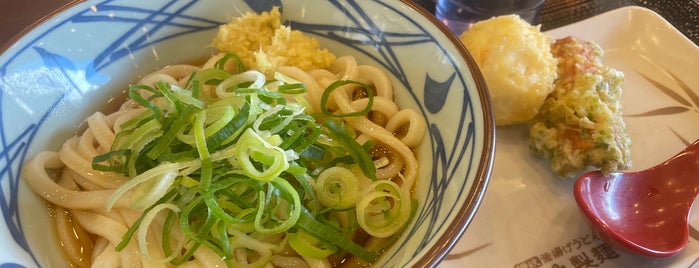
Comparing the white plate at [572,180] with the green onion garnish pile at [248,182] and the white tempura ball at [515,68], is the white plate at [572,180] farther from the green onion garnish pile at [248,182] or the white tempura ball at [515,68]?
the green onion garnish pile at [248,182]

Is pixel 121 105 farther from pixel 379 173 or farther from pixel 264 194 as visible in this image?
pixel 379 173

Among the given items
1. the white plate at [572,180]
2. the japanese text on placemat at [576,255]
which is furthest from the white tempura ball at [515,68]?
the japanese text on placemat at [576,255]

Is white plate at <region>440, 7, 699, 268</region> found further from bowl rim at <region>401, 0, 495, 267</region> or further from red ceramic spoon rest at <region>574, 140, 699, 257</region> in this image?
bowl rim at <region>401, 0, 495, 267</region>

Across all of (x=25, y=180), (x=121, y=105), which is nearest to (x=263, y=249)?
(x=25, y=180)

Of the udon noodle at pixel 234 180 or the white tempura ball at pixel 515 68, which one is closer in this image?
the udon noodle at pixel 234 180

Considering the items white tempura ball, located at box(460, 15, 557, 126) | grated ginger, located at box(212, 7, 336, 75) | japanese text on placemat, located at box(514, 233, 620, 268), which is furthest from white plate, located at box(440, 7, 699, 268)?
grated ginger, located at box(212, 7, 336, 75)
